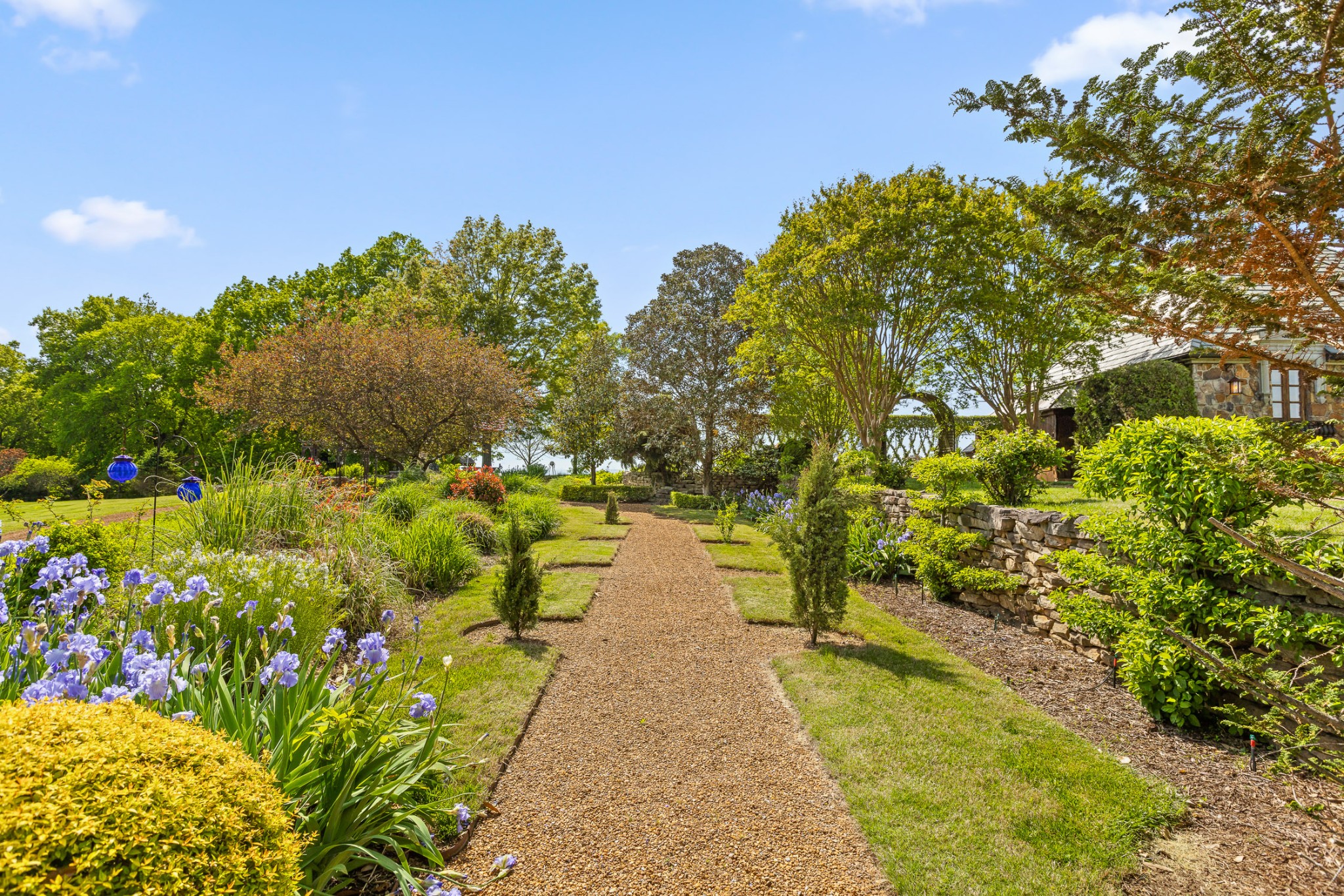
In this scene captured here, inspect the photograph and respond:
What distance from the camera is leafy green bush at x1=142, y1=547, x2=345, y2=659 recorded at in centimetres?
390

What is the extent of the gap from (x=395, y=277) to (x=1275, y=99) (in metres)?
30.0

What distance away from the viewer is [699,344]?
22.1m

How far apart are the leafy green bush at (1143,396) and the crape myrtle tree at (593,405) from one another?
51.5 ft

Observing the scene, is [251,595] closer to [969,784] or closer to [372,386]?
[969,784]

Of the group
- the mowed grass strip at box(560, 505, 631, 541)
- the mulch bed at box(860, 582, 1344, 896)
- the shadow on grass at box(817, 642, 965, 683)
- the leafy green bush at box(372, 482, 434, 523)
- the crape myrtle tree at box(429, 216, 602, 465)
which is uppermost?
the crape myrtle tree at box(429, 216, 602, 465)

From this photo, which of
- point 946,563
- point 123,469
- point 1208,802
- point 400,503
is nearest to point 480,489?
point 400,503

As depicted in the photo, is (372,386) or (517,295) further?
(517,295)

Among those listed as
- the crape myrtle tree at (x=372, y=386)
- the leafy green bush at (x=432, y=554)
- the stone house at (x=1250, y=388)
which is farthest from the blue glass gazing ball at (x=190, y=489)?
the stone house at (x=1250, y=388)

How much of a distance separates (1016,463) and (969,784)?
5422 millimetres

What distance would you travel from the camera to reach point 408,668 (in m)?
3.06

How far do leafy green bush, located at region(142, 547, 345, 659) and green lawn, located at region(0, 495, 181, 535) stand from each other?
0.86 metres

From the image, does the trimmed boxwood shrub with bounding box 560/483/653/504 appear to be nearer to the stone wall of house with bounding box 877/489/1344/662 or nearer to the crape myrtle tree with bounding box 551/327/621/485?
the crape myrtle tree with bounding box 551/327/621/485

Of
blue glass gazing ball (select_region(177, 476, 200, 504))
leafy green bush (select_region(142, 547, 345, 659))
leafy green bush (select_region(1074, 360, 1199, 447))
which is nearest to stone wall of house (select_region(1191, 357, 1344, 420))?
leafy green bush (select_region(1074, 360, 1199, 447))

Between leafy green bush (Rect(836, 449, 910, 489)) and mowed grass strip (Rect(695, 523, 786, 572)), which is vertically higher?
leafy green bush (Rect(836, 449, 910, 489))
